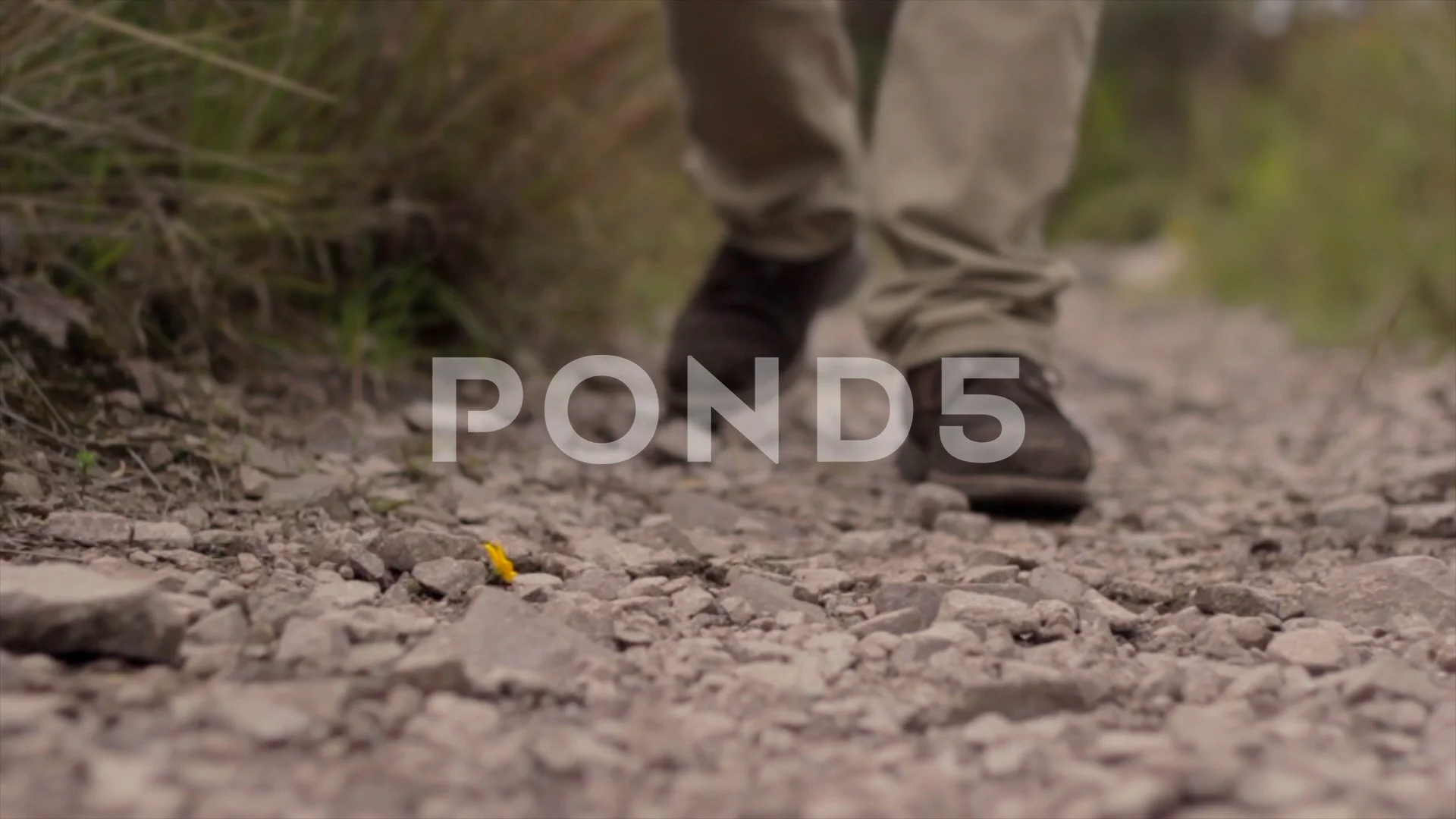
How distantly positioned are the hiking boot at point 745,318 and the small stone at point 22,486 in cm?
84

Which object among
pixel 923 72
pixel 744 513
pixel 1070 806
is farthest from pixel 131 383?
pixel 1070 806

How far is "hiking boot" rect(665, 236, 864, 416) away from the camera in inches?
67.7

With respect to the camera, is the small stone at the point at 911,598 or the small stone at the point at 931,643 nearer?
the small stone at the point at 931,643

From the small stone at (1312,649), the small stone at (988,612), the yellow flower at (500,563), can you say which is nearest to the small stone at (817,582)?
the small stone at (988,612)

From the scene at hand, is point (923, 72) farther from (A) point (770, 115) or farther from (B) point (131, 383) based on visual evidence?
(B) point (131, 383)

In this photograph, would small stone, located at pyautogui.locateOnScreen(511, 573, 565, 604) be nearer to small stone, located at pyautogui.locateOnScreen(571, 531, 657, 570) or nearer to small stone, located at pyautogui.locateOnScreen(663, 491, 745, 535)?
small stone, located at pyautogui.locateOnScreen(571, 531, 657, 570)

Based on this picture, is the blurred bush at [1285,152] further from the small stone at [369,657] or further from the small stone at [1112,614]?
the small stone at [369,657]

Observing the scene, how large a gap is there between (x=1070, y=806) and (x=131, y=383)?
978mm

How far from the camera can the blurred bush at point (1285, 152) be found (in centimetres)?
228

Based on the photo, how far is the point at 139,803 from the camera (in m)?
0.61

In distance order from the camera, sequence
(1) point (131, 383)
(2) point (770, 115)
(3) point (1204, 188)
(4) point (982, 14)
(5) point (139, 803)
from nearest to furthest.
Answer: (5) point (139, 803) → (1) point (131, 383) → (4) point (982, 14) → (2) point (770, 115) → (3) point (1204, 188)

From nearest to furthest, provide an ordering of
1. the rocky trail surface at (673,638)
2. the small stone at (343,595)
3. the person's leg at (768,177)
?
the rocky trail surface at (673,638)
the small stone at (343,595)
the person's leg at (768,177)

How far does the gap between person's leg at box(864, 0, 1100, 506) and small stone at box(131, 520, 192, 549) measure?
75 cm

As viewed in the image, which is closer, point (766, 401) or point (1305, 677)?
point (1305, 677)
